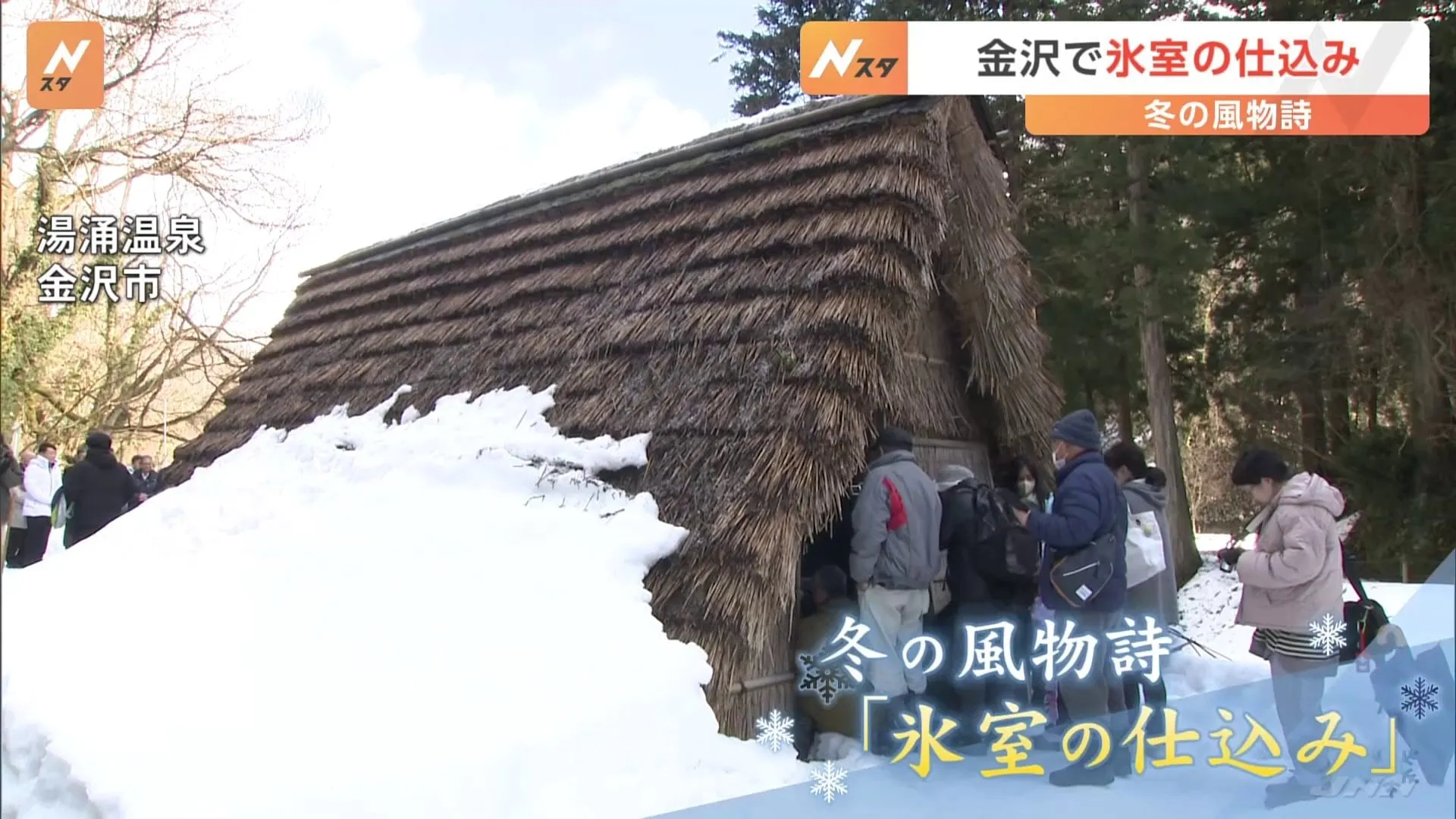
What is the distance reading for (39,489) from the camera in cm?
837

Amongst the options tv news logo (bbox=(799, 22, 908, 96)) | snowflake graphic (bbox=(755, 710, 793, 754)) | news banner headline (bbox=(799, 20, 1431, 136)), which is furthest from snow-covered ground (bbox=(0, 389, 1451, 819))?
news banner headline (bbox=(799, 20, 1431, 136))

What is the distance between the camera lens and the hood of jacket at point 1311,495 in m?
3.64

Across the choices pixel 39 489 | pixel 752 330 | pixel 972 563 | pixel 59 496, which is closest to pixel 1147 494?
pixel 972 563

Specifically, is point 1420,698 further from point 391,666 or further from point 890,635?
point 391,666

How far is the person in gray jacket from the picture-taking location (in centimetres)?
425

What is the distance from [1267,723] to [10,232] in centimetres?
1206

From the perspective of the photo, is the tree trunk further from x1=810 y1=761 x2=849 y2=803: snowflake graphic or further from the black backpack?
x1=810 y1=761 x2=849 y2=803: snowflake graphic

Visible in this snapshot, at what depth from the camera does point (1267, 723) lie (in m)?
4.10

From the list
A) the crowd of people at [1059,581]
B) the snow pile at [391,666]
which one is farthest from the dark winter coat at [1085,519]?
the snow pile at [391,666]

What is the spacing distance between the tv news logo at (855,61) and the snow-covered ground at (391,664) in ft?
6.83

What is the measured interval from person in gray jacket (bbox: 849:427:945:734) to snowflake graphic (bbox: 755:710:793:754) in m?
0.48

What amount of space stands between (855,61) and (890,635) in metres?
2.86

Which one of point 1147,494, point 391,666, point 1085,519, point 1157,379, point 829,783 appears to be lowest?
point 829,783

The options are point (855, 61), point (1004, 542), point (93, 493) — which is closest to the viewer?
point (1004, 542)
